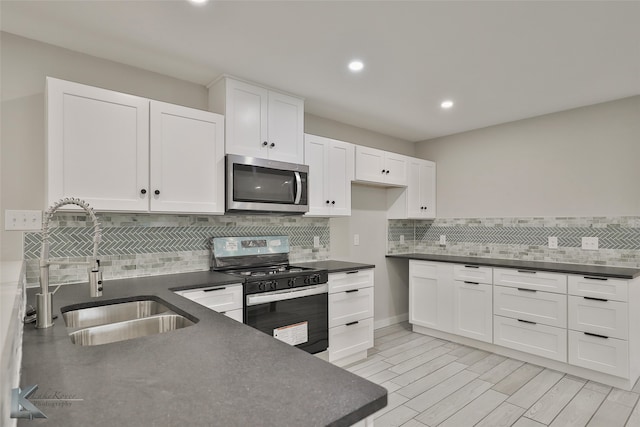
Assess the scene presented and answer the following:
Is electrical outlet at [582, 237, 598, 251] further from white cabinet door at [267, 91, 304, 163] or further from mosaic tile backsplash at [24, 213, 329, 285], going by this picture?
mosaic tile backsplash at [24, 213, 329, 285]

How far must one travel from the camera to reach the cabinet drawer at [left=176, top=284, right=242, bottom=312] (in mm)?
2316

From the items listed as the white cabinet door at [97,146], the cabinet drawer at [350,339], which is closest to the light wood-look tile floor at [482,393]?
the cabinet drawer at [350,339]

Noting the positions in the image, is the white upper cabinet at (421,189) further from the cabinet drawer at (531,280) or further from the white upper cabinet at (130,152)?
the white upper cabinet at (130,152)

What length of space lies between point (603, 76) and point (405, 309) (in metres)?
3.25

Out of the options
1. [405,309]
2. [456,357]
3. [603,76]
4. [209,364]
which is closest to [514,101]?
[603,76]

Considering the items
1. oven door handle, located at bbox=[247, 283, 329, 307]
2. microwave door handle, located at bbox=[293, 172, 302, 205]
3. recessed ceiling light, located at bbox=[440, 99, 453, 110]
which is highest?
recessed ceiling light, located at bbox=[440, 99, 453, 110]

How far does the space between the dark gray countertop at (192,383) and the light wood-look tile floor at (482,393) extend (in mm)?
1666

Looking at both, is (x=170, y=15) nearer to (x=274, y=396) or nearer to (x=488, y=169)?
(x=274, y=396)

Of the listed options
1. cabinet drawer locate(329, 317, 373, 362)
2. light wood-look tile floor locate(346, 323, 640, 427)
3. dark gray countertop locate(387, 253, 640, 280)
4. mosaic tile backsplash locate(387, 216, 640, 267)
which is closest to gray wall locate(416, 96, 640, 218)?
mosaic tile backsplash locate(387, 216, 640, 267)

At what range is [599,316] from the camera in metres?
Answer: 2.87

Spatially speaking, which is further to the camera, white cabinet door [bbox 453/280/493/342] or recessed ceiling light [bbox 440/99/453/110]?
white cabinet door [bbox 453/280/493/342]

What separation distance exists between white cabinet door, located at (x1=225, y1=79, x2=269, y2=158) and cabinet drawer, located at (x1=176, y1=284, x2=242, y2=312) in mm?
1052

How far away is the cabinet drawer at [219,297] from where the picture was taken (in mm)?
2316

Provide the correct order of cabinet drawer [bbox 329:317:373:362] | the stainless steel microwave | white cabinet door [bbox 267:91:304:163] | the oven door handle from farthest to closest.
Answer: cabinet drawer [bbox 329:317:373:362]
white cabinet door [bbox 267:91:304:163]
the stainless steel microwave
the oven door handle
